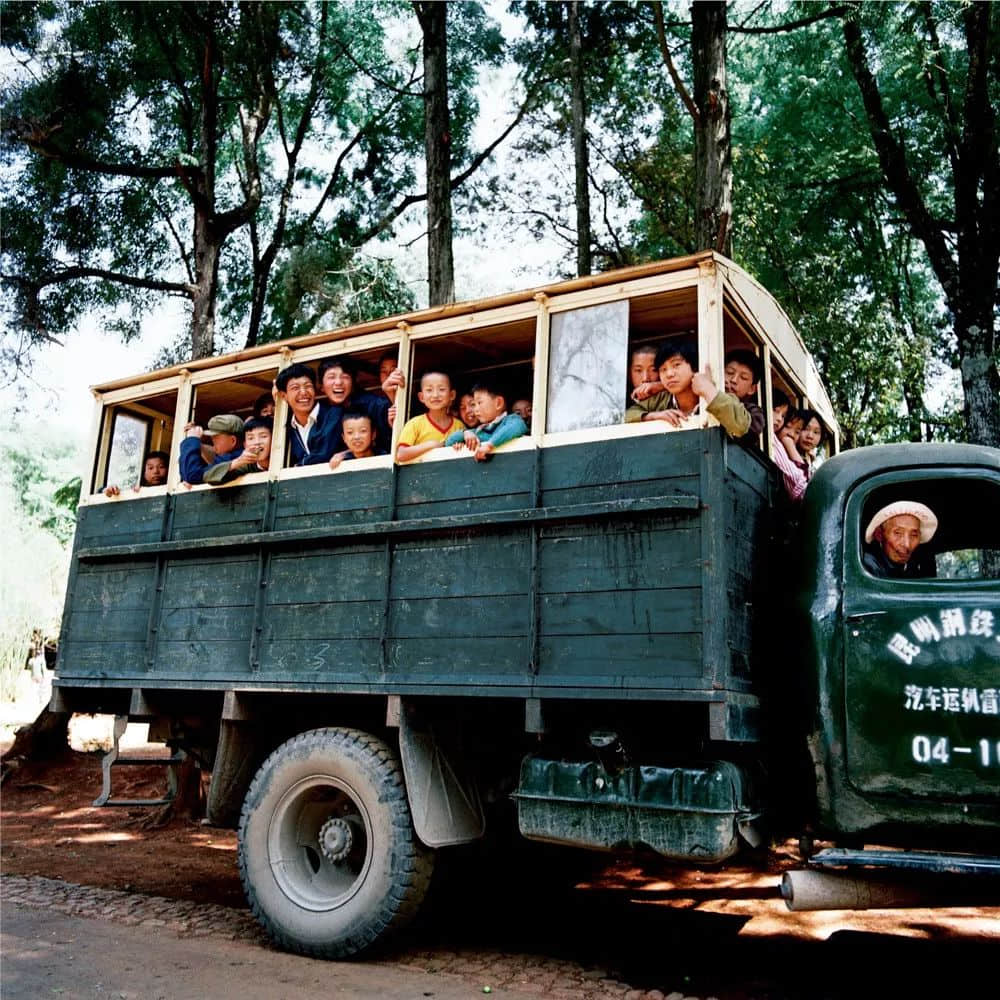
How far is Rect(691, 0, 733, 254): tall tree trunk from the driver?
4.34 metres

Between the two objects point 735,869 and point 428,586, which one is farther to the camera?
point 735,869

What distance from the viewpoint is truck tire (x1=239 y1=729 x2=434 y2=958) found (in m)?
4.61

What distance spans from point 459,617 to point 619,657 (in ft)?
2.94

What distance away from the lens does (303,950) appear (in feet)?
15.6

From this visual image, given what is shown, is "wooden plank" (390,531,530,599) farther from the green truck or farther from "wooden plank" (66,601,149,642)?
"wooden plank" (66,601,149,642)

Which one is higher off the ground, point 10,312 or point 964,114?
point 964,114

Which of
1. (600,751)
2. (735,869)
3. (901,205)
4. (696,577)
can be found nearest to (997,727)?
(696,577)

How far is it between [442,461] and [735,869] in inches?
148

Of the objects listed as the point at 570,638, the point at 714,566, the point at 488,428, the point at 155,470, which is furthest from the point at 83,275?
the point at 714,566

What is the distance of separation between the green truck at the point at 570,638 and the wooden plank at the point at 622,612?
0.05ft

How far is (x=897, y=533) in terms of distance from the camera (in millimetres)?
4320

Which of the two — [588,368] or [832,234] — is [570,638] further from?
[832,234]

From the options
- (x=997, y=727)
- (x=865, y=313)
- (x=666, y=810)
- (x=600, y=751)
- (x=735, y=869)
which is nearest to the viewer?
(x=997, y=727)

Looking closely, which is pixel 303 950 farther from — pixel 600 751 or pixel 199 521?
pixel 199 521
